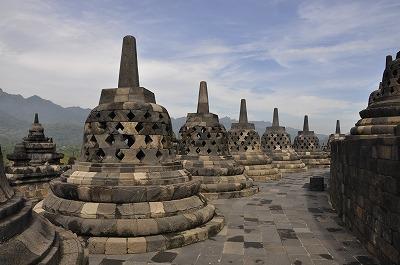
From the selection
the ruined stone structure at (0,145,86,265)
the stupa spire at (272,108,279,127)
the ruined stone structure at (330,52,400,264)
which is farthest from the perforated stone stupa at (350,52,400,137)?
the stupa spire at (272,108,279,127)

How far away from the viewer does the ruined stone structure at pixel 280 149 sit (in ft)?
69.9

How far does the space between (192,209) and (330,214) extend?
4040 millimetres

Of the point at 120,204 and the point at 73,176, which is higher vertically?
the point at 73,176

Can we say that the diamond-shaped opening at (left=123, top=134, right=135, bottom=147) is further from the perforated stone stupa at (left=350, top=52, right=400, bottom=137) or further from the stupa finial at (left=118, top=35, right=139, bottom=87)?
the perforated stone stupa at (left=350, top=52, right=400, bottom=137)

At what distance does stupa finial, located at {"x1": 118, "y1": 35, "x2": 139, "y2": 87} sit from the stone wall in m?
4.69

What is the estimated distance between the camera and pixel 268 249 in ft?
19.2

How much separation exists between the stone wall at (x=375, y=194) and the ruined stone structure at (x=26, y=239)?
3814mm

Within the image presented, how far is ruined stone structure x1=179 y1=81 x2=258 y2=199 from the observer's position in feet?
38.1

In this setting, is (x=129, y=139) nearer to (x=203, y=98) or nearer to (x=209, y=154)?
(x=209, y=154)

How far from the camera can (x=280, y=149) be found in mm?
21812

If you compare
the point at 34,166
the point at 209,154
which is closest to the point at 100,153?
the point at 209,154

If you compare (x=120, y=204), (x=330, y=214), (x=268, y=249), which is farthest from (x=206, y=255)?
(x=330, y=214)

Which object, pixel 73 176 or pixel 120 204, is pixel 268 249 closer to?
pixel 120 204

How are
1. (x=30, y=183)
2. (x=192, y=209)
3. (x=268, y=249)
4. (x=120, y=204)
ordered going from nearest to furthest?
(x=268, y=249) → (x=120, y=204) → (x=192, y=209) → (x=30, y=183)
